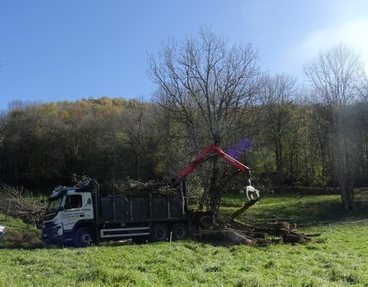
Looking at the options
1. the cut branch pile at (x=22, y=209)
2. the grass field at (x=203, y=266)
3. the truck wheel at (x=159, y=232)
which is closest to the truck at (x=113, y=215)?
the truck wheel at (x=159, y=232)

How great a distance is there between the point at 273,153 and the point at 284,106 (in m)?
6.59

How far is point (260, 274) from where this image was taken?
45.8 ft

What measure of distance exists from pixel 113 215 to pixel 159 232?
2.96 metres

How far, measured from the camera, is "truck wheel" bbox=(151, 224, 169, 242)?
28234 millimetres

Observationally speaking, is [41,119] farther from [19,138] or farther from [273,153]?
[273,153]

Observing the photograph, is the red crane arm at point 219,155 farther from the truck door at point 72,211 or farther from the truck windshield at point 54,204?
the truck windshield at point 54,204

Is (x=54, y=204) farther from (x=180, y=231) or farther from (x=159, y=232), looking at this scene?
(x=180, y=231)

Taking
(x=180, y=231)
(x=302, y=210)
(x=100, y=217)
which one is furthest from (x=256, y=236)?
(x=302, y=210)

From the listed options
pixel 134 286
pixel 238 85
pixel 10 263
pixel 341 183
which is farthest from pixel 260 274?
pixel 341 183

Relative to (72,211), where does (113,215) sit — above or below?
below

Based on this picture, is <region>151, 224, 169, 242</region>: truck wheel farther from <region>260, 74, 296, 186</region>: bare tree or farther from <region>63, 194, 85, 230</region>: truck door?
<region>260, 74, 296, 186</region>: bare tree

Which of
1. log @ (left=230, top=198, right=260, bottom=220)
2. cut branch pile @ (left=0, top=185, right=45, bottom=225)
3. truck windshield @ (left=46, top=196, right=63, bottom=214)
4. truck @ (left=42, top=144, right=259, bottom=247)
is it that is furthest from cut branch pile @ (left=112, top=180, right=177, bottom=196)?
cut branch pile @ (left=0, top=185, right=45, bottom=225)

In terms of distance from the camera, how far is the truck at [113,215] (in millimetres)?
26312

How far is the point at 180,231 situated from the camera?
29172mm
